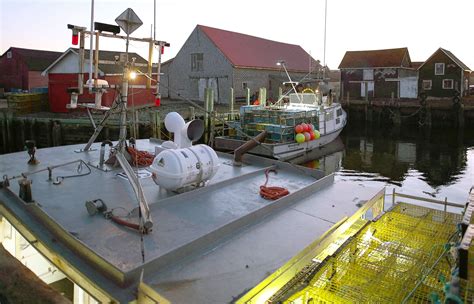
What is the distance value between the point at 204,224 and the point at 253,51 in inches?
1353

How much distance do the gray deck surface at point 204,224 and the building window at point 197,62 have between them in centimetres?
2851

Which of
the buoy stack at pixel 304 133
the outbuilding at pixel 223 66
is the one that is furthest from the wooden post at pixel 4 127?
the buoy stack at pixel 304 133

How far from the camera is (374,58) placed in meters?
40.0

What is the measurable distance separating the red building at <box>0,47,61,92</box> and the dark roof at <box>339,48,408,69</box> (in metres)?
30.8

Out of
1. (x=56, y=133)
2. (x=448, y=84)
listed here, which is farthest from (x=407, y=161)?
(x=448, y=84)

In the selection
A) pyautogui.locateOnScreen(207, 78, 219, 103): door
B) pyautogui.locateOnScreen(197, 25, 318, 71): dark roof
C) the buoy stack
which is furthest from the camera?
pyautogui.locateOnScreen(207, 78, 219, 103): door

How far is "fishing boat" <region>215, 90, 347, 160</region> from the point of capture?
18797 mm

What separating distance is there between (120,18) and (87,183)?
119 inches

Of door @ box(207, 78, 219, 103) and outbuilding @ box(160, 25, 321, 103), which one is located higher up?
outbuilding @ box(160, 25, 321, 103)

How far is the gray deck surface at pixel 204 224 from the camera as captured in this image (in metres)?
4.14

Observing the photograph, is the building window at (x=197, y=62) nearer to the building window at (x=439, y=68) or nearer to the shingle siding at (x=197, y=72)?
the shingle siding at (x=197, y=72)

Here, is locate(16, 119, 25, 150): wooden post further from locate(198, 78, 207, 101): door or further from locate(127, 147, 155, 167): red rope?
locate(198, 78, 207, 101): door

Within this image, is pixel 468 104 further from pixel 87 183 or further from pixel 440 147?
pixel 87 183

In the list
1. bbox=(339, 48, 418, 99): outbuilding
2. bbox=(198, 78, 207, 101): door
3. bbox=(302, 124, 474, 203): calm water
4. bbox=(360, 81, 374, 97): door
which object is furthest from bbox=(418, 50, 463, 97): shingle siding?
bbox=(198, 78, 207, 101): door
